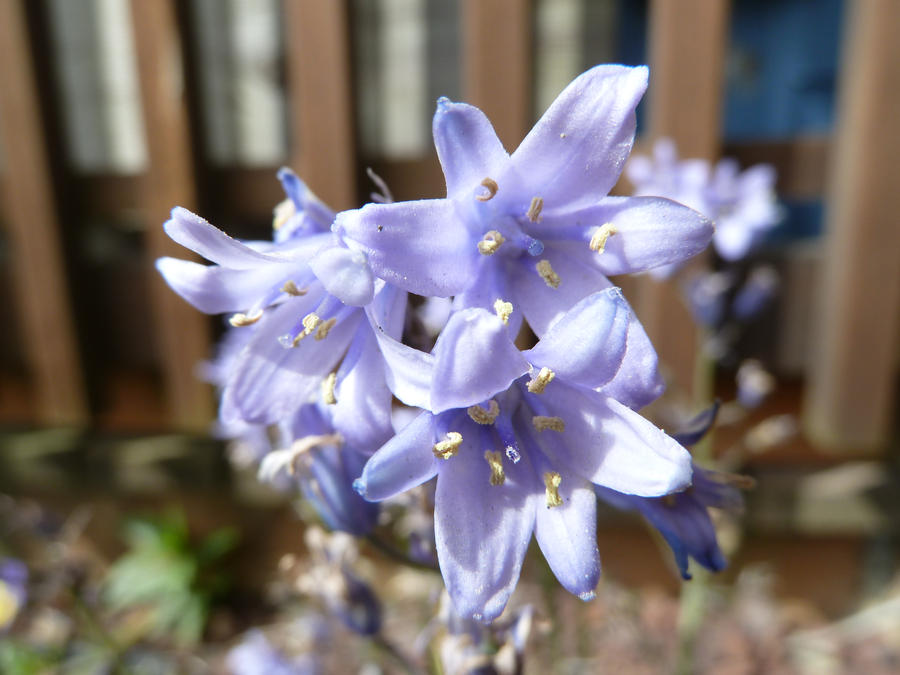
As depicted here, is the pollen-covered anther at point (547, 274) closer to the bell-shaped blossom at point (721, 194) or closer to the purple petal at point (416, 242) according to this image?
the purple petal at point (416, 242)

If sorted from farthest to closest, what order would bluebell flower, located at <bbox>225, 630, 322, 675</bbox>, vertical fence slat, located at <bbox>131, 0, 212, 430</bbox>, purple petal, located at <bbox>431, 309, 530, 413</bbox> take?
1. vertical fence slat, located at <bbox>131, 0, 212, 430</bbox>
2. bluebell flower, located at <bbox>225, 630, 322, 675</bbox>
3. purple petal, located at <bbox>431, 309, 530, 413</bbox>

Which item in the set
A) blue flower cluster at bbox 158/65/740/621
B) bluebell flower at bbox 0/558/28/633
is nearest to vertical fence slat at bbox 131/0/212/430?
bluebell flower at bbox 0/558/28/633

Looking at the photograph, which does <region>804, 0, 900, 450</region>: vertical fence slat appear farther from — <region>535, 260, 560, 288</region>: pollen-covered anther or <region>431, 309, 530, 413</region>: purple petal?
<region>431, 309, 530, 413</region>: purple petal

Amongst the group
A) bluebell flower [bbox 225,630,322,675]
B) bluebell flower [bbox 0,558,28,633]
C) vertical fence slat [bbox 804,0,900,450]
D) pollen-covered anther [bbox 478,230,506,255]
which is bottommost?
bluebell flower [bbox 225,630,322,675]

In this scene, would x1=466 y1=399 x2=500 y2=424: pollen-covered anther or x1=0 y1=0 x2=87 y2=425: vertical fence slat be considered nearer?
x1=466 y1=399 x2=500 y2=424: pollen-covered anther

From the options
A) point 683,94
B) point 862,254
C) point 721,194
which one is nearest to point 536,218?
point 721,194

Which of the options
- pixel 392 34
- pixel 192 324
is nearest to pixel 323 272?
pixel 192 324
